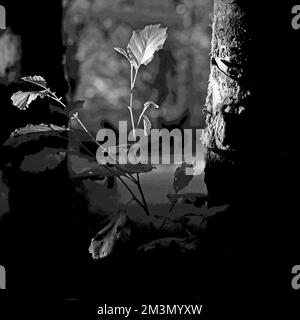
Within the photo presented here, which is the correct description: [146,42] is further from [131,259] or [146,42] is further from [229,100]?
[131,259]

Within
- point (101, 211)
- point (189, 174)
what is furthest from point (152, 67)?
point (189, 174)

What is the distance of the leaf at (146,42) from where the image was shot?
1114mm

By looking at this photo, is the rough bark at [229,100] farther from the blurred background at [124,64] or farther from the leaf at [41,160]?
the blurred background at [124,64]

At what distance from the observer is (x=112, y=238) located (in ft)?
3.52

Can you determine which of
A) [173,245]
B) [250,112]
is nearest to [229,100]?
[250,112]

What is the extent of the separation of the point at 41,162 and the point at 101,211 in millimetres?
472

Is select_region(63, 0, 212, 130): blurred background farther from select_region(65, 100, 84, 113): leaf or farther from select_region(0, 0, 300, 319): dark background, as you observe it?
select_region(65, 100, 84, 113): leaf

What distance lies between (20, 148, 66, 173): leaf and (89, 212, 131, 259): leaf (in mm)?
231

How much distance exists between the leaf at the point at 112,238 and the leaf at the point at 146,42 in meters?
0.43

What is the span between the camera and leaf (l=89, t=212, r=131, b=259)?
1.07m
